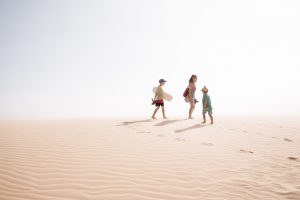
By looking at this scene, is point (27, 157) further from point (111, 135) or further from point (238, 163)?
point (238, 163)

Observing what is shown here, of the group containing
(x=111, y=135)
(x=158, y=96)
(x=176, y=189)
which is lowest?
(x=176, y=189)

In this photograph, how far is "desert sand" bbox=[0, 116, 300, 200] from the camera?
13.1 feet

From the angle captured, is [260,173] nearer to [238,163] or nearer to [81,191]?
[238,163]

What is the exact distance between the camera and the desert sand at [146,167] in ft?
13.1

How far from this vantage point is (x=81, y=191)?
3.96 meters

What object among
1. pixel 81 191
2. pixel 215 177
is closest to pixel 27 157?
pixel 81 191

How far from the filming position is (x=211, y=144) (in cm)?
709

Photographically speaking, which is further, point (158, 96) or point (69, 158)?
point (158, 96)

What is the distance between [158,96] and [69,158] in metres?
7.27

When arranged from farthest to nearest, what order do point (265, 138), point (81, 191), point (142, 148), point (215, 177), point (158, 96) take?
point (158, 96)
point (265, 138)
point (142, 148)
point (215, 177)
point (81, 191)

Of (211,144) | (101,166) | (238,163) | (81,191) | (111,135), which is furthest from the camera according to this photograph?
(111,135)

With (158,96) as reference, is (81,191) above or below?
below

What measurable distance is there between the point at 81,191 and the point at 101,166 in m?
1.12

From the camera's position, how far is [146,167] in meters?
5.08
